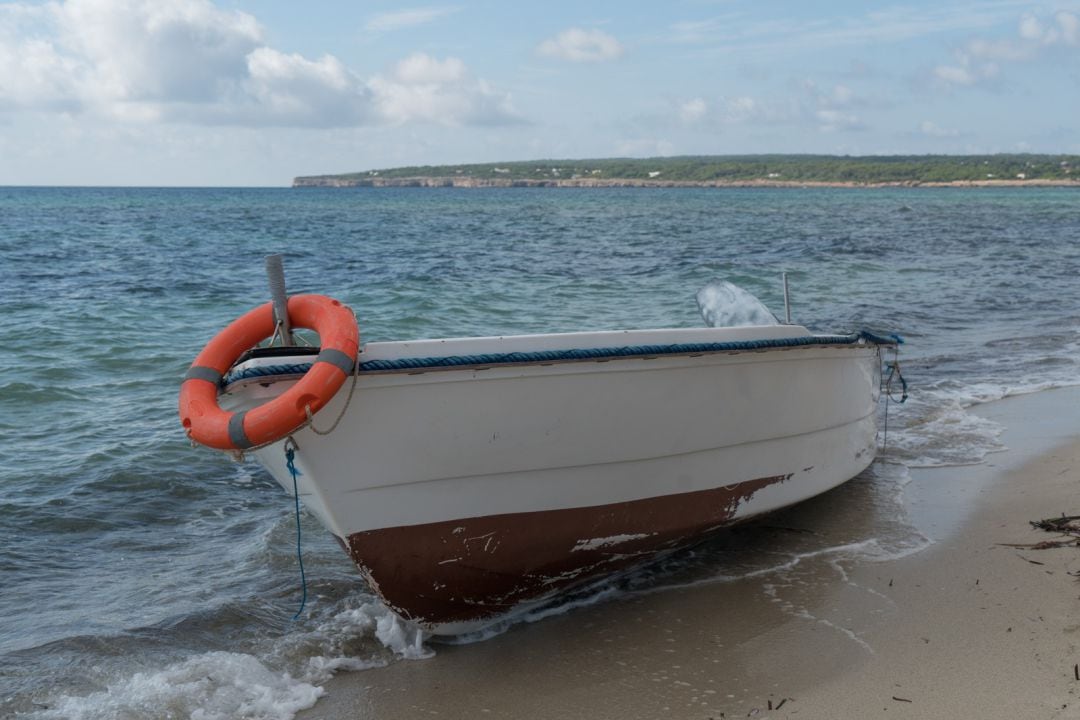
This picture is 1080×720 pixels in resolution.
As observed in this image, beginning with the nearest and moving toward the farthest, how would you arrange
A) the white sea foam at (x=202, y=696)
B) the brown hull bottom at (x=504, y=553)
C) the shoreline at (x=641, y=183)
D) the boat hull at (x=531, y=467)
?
the white sea foam at (x=202, y=696)
the boat hull at (x=531, y=467)
the brown hull bottom at (x=504, y=553)
the shoreline at (x=641, y=183)

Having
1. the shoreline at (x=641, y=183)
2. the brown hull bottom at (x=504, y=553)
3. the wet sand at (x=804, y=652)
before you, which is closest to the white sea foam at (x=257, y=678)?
the wet sand at (x=804, y=652)

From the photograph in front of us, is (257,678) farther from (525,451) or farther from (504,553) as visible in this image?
(525,451)

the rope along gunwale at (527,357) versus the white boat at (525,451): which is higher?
the rope along gunwale at (527,357)

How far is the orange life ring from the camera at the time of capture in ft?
11.6

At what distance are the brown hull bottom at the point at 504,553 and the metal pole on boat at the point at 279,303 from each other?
881 mm

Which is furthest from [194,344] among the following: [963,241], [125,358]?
[963,241]

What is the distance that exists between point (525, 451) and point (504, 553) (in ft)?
1.64

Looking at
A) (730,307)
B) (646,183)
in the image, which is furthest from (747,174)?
(730,307)

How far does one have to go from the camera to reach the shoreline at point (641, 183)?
111000 mm

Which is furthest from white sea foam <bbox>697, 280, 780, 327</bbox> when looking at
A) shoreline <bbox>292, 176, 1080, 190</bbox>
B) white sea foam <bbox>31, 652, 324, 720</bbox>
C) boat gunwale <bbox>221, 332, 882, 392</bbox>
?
shoreline <bbox>292, 176, 1080, 190</bbox>

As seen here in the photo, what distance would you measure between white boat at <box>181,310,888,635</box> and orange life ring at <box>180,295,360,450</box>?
80mm

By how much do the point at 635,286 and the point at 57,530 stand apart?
12.3 metres

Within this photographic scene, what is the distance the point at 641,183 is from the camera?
130m

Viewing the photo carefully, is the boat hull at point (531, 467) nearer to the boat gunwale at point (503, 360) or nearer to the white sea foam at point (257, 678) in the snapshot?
the boat gunwale at point (503, 360)
